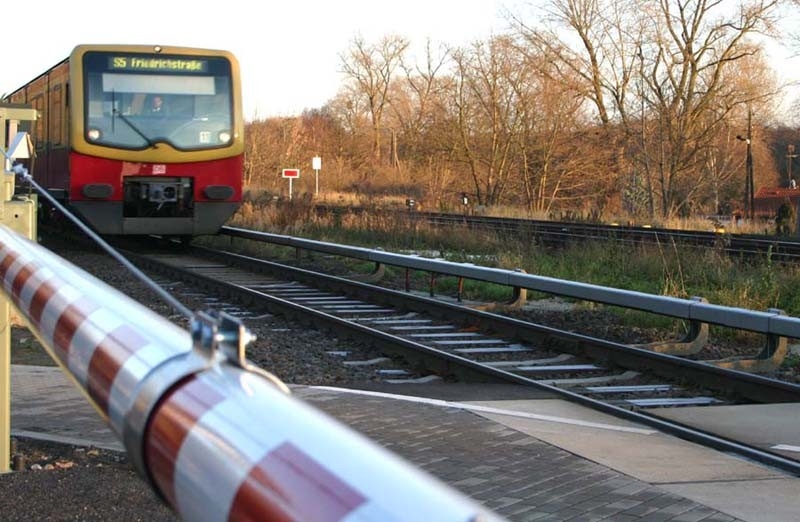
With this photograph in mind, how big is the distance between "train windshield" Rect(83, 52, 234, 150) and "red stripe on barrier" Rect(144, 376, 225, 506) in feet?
54.7

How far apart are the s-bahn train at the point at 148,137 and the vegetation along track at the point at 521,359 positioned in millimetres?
4547

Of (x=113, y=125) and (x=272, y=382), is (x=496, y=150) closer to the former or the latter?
(x=113, y=125)

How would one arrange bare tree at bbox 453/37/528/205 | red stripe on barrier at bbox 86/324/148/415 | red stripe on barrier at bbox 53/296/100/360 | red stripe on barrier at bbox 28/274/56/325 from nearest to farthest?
1. red stripe on barrier at bbox 86/324/148/415
2. red stripe on barrier at bbox 53/296/100/360
3. red stripe on barrier at bbox 28/274/56/325
4. bare tree at bbox 453/37/528/205

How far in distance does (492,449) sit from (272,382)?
4.36 meters

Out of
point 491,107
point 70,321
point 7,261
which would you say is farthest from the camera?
point 491,107

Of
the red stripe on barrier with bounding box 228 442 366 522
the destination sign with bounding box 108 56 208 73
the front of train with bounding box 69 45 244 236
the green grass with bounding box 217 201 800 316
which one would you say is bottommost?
the green grass with bounding box 217 201 800 316

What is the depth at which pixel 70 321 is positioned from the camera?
2152mm

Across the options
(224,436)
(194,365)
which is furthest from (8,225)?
(224,436)

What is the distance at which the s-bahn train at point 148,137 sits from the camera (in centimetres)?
1736

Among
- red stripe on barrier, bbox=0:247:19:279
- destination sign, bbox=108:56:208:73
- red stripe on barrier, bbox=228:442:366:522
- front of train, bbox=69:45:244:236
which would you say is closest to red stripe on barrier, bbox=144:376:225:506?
red stripe on barrier, bbox=228:442:366:522

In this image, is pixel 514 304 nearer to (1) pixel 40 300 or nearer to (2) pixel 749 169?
(1) pixel 40 300

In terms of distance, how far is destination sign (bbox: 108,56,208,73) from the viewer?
17391mm

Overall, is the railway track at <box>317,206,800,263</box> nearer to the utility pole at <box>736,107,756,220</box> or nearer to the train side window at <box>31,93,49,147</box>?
the train side window at <box>31,93,49,147</box>

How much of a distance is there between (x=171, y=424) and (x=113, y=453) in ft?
14.1
